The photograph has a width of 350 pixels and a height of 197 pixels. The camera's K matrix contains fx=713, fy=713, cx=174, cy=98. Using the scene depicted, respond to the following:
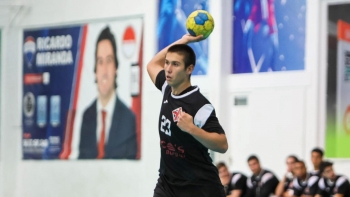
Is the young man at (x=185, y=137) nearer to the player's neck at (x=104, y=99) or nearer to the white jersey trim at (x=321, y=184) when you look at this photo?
the white jersey trim at (x=321, y=184)

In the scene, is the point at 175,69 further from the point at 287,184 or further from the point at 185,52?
the point at 287,184

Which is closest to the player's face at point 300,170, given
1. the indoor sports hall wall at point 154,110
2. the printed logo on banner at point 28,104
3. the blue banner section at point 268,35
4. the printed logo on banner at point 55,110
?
the indoor sports hall wall at point 154,110

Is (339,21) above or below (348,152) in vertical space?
above

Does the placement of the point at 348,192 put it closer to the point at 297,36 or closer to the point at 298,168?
the point at 298,168

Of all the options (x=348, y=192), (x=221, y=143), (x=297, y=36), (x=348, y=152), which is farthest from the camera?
(x=297, y=36)

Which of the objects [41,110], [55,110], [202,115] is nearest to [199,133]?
[202,115]

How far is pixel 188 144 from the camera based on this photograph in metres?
5.61

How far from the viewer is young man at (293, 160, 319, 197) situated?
11141mm

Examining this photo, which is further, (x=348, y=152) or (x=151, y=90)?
(x=151, y=90)

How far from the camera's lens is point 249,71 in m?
14.2

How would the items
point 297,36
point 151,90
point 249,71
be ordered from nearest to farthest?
point 297,36 < point 249,71 < point 151,90

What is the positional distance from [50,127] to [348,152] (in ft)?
27.0

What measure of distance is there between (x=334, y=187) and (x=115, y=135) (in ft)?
21.8

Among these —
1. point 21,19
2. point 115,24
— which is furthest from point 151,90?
point 21,19
